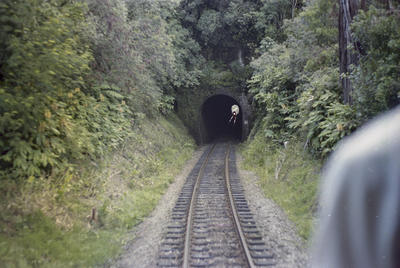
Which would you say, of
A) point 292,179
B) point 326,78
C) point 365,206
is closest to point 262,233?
point 365,206

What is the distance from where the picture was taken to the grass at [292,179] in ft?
26.1

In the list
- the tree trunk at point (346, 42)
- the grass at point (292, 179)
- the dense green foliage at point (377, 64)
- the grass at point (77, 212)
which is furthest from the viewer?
the grass at point (292, 179)

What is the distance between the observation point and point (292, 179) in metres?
10.3

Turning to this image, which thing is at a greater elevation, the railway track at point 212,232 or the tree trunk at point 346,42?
the tree trunk at point 346,42

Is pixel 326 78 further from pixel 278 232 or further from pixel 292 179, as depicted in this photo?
pixel 278 232

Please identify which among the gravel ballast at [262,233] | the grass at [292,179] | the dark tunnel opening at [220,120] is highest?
the dark tunnel opening at [220,120]

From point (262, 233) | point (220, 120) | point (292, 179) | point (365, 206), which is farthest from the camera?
point (220, 120)

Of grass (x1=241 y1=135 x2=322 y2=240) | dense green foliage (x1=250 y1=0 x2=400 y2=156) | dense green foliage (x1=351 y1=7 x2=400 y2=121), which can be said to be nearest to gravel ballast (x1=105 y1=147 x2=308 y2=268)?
grass (x1=241 y1=135 x2=322 y2=240)

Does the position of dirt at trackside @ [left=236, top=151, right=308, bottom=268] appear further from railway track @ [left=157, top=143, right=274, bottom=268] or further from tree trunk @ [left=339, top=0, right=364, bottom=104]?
tree trunk @ [left=339, top=0, right=364, bottom=104]

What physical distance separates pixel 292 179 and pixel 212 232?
443cm

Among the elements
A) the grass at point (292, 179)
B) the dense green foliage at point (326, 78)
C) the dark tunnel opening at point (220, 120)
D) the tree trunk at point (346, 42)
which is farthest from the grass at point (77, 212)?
the dark tunnel opening at point (220, 120)

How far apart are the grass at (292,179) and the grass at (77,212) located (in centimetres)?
404

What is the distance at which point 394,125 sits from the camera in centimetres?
562

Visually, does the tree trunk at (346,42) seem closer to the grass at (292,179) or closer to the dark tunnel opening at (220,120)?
the grass at (292,179)
